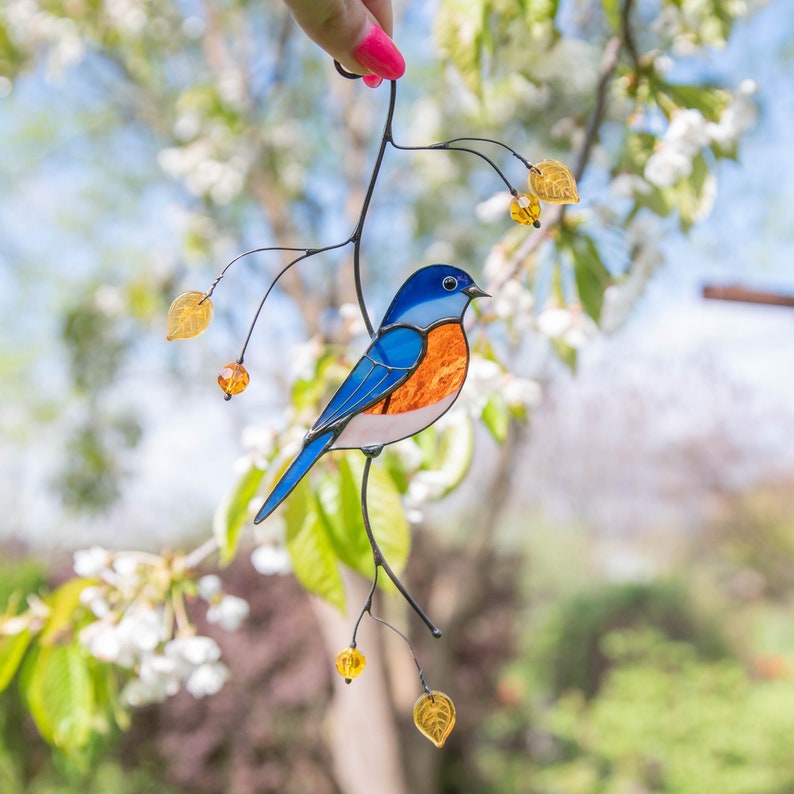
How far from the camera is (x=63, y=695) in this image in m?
0.72

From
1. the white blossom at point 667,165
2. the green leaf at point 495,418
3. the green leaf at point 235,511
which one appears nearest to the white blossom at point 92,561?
the green leaf at point 235,511

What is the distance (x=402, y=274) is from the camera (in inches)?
140

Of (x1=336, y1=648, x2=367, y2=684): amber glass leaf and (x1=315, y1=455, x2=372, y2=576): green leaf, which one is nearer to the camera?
(x1=336, y1=648, x2=367, y2=684): amber glass leaf

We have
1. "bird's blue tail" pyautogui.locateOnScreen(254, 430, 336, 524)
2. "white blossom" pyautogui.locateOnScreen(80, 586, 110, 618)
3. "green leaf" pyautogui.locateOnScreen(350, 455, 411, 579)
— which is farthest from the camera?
"white blossom" pyautogui.locateOnScreen(80, 586, 110, 618)

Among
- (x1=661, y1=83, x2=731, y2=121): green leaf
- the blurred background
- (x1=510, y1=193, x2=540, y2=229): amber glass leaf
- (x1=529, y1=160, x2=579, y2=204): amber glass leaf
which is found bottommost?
the blurred background

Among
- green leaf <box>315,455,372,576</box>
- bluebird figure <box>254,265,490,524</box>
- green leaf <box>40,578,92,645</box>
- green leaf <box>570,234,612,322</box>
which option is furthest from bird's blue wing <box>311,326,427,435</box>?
green leaf <box>40,578,92,645</box>

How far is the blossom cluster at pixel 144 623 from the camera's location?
2.19 ft

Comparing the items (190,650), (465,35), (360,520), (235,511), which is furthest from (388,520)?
(465,35)

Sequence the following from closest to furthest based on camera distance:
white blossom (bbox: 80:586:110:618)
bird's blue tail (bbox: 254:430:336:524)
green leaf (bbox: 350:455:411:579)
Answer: bird's blue tail (bbox: 254:430:336:524), green leaf (bbox: 350:455:411:579), white blossom (bbox: 80:586:110:618)

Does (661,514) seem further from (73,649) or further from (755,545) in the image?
(73,649)

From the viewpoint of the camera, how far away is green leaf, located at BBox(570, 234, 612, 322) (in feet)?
2.31

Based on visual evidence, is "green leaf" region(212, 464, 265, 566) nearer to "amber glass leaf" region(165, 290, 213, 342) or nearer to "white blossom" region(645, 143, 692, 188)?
"amber glass leaf" region(165, 290, 213, 342)

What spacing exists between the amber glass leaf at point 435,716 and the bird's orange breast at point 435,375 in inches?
5.8

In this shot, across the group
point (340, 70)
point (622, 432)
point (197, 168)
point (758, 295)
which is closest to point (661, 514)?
point (622, 432)
